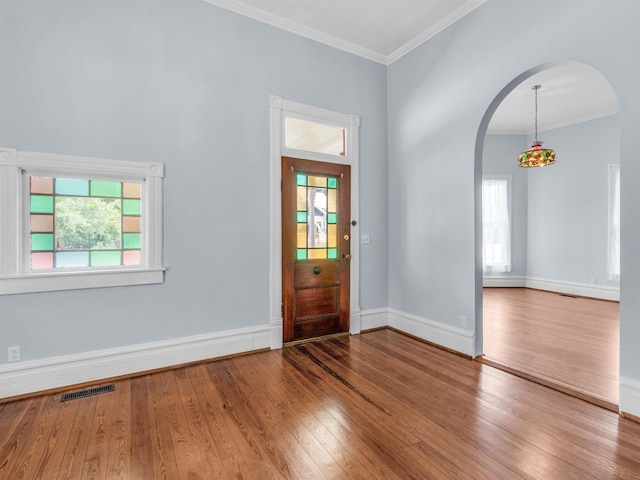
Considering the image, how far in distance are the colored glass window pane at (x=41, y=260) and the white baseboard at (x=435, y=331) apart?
369 centimetres

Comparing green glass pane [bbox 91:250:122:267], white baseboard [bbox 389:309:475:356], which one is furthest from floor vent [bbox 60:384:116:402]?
white baseboard [bbox 389:309:475:356]

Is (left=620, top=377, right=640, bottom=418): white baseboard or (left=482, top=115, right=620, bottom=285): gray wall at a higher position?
(left=482, top=115, right=620, bottom=285): gray wall

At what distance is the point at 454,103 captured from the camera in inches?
137

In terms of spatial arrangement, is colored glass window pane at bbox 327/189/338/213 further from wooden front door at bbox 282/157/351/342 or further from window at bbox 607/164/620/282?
window at bbox 607/164/620/282

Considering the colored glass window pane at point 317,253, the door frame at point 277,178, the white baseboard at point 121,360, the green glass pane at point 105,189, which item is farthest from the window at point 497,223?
the green glass pane at point 105,189

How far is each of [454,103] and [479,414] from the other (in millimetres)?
2994

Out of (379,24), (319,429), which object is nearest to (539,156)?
(379,24)

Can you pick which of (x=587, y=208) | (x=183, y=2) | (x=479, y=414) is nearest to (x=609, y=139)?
(x=587, y=208)

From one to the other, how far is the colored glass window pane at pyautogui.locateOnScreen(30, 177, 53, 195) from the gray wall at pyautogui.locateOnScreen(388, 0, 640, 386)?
11.9 feet

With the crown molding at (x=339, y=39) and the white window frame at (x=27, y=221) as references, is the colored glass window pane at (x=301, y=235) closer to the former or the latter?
the white window frame at (x=27, y=221)

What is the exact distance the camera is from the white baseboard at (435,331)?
10.9ft

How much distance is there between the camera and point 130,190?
115 inches

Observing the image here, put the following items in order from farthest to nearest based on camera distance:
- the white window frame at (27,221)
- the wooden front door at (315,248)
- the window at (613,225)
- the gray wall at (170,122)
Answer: the window at (613,225) → the wooden front door at (315,248) → the gray wall at (170,122) → the white window frame at (27,221)

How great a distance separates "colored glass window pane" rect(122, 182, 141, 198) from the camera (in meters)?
2.90
